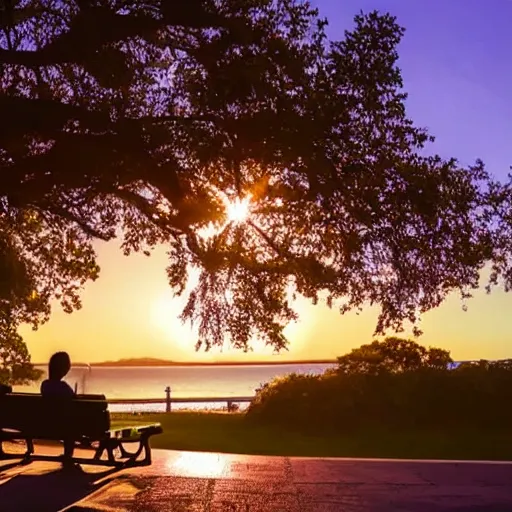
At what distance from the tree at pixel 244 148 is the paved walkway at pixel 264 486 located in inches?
113

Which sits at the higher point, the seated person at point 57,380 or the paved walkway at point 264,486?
the seated person at point 57,380

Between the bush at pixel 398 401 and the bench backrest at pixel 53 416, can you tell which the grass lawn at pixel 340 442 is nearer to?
the bush at pixel 398 401

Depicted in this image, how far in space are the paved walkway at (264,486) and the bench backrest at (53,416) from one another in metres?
0.52

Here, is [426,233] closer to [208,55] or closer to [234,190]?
[234,190]

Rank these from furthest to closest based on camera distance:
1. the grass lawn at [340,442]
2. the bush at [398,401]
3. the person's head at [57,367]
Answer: the bush at [398,401], the grass lawn at [340,442], the person's head at [57,367]

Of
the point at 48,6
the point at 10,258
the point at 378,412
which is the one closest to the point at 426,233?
the point at 48,6

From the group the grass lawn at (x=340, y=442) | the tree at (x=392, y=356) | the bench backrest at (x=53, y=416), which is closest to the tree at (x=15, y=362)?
the grass lawn at (x=340, y=442)

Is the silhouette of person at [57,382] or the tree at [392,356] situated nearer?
the silhouette of person at [57,382]

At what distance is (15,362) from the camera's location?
2306 cm

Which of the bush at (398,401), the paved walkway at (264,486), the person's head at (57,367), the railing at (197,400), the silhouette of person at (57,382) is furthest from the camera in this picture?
the railing at (197,400)

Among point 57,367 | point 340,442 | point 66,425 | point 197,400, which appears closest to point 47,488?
point 66,425

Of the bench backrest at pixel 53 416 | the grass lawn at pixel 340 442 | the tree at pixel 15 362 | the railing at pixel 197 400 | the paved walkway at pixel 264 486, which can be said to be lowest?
the paved walkway at pixel 264 486

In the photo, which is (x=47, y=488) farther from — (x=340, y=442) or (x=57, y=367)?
(x=340, y=442)

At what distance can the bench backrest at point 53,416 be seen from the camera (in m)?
10.8
